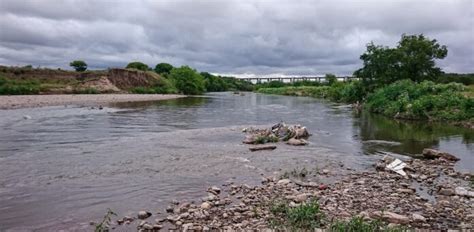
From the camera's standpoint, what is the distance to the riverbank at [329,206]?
7703mm

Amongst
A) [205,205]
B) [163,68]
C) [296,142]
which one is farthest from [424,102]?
[163,68]

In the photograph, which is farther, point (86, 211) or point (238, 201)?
point (238, 201)

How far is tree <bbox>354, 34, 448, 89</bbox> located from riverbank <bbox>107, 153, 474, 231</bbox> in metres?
43.4

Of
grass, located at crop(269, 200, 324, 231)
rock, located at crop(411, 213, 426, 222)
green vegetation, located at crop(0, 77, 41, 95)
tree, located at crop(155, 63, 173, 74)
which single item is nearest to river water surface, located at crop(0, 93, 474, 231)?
grass, located at crop(269, 200, 324, 231)

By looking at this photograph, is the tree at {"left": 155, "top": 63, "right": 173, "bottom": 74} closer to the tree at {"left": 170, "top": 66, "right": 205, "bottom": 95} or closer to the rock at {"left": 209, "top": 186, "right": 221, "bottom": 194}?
the tree at {"left": 170, "top": 66, "right": 205, "bottom": 95}

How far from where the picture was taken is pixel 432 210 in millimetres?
8867

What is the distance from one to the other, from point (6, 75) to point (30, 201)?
104m

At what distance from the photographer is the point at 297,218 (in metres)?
7.69

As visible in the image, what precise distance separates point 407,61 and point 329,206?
48702mm

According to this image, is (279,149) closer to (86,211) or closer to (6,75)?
(86,211)

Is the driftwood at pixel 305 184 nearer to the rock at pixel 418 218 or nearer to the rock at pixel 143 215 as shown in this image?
the rock at pixel 418 218

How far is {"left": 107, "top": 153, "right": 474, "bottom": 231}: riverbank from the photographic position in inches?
303

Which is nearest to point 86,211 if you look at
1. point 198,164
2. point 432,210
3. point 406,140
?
point 198,164

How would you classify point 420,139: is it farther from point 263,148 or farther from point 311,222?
point 311,222
